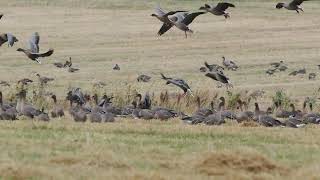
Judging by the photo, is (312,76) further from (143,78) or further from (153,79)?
(143,78)

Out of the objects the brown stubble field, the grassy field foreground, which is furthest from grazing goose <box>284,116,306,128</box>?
the grassy field foreground

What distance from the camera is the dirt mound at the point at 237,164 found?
15367 millimetres

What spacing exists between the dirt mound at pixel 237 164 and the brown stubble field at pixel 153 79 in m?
0.02

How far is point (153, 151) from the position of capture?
681 inches

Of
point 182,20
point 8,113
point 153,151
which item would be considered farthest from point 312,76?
point 153,151

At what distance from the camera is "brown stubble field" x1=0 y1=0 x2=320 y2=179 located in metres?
15.6

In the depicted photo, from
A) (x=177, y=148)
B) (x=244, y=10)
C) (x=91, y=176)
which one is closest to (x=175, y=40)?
(x=244, y=10)

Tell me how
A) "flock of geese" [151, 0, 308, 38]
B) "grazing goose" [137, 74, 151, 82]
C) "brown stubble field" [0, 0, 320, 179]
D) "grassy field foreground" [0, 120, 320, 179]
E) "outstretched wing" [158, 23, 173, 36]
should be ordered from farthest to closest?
1. "grazing goose" [137, 74, 151, 82]
2. "outstretched wing" [158, 23, 173, 36]
3. "flock of geese" [151, 0, 308, 38]
4. "brown stubble field" [0, 0, 320, 179]
5. "grassy field foreground" [0, 120, 320, 179]

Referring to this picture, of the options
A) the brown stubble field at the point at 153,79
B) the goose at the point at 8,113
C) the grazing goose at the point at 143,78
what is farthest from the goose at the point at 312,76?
the goose at the point at 8,113

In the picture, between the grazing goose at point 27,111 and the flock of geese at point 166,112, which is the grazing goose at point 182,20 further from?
the grazing goose at point 27,111

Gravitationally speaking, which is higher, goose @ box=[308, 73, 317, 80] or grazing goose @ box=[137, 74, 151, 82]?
goose @ box=[308, 73, 317, 80]

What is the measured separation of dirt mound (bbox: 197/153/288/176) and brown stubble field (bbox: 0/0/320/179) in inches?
0.7

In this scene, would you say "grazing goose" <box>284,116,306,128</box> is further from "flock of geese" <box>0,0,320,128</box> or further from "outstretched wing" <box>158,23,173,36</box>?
"outstretched wing" <box>158,23,173,36</box>

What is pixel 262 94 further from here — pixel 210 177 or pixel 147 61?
pixel 210 177
